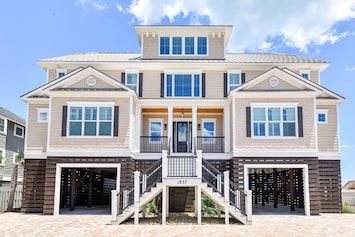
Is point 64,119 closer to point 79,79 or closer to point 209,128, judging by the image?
point 79,79

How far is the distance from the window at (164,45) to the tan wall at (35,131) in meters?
7.71

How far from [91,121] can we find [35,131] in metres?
4.02

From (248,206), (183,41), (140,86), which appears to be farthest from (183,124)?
(248,206)

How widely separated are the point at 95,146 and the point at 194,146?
5.49 meters

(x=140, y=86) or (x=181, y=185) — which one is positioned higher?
(x=140, y=86)

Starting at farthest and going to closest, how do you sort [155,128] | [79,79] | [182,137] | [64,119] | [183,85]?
[182,137] → [155,128] → [183,85] → [79,79] → [64,119]

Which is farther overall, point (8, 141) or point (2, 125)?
point (8, 141)

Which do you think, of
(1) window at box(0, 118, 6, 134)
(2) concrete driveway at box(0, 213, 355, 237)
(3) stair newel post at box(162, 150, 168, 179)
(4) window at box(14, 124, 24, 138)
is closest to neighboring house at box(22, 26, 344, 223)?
(3) stair newel post at box(162, 150, 168, 179)

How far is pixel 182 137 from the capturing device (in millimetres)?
20953

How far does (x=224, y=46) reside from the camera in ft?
70.8

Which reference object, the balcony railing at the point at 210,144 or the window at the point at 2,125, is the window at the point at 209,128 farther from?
the window at the point at 2,125

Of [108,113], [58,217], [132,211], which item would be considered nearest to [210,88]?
[108,113]

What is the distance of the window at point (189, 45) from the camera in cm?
2136

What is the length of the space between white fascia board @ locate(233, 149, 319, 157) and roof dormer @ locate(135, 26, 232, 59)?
6.97 metres
